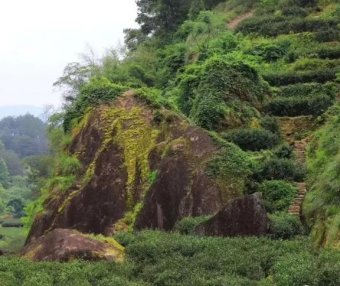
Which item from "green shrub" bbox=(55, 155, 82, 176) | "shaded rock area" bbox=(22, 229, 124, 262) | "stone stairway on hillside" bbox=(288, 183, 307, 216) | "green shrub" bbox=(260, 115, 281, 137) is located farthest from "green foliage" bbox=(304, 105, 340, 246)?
"green shrub" bbox=(55, 155, 82, 176)

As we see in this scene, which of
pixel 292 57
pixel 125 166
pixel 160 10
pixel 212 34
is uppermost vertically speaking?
pixel 160 10

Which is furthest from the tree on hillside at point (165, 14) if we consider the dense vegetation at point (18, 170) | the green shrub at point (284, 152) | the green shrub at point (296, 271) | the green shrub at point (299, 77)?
the green shrub at point (296, 271)

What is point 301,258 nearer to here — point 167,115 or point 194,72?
point 167,115

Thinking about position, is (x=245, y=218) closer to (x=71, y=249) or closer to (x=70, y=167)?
(x=71, y=249)

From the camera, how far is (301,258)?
28.0 ft

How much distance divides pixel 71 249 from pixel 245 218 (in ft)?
10.7

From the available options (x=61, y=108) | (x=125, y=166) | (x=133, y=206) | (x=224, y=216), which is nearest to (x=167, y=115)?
(x=125, y=166)

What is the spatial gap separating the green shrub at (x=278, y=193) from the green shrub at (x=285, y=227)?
1.84 metres

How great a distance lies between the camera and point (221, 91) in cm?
1902

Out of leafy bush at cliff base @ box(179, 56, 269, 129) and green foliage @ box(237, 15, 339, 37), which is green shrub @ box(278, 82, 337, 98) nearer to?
leafy bush at cliff base @ box(179, 56, 269, 129)

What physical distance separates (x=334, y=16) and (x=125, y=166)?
17.3 m

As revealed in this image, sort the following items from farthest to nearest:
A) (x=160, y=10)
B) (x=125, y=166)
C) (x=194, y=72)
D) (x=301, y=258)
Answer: (x=160, y=10), (x=194, y=72), (x=125, y=166), (x=301, y=258)

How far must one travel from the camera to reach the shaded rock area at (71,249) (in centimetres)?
1002

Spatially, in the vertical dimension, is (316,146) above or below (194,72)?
below
